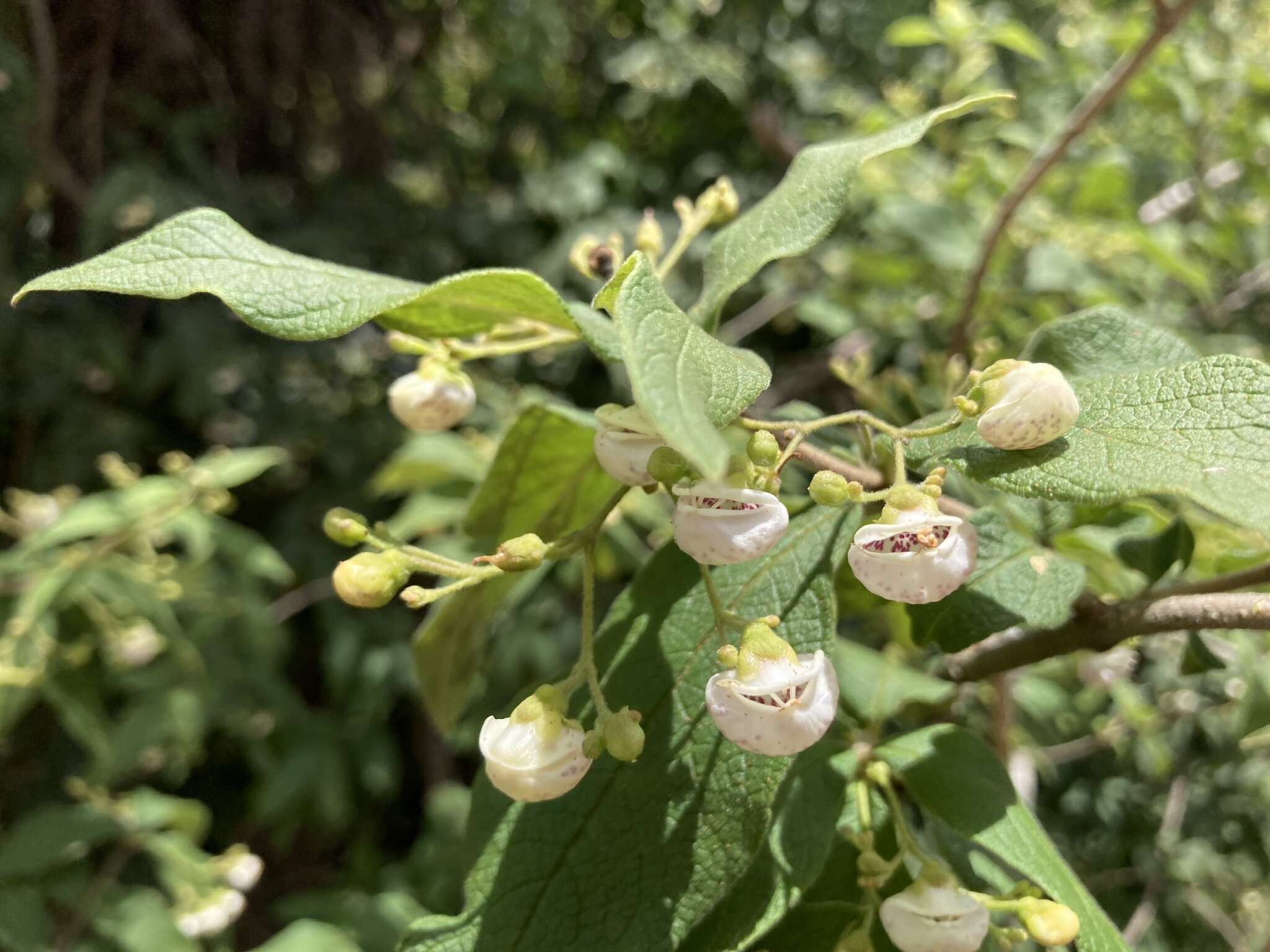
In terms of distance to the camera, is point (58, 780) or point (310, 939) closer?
point (310, 939)

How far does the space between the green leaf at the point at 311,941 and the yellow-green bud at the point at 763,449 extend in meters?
1.28

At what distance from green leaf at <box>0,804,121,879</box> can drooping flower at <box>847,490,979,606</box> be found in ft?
4.78

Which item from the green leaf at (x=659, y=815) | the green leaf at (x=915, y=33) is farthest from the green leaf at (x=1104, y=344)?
the green leaf at (x=915, y=33)

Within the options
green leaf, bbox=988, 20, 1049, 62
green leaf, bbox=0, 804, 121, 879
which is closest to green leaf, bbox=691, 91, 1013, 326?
green leaf, bbox=988, 20, 1049, 62

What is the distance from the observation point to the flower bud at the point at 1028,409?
0.40 m

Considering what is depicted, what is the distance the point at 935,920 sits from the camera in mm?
458

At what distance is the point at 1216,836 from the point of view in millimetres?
1630

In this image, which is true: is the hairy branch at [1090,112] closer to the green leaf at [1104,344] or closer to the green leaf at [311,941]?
the green leaf at [1104,344]

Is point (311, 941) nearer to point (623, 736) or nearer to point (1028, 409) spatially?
point (623, 736)

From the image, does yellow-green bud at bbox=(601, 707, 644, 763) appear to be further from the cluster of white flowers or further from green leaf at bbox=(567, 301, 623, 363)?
the cluster of white flowers

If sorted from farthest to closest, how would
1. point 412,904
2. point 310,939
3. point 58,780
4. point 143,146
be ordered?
1. point 143,146
2. point 58,780
3. point 412,904
4. point 310,939

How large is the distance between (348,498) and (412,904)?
0.96 meters

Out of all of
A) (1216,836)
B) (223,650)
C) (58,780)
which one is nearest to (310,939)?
(223,650)

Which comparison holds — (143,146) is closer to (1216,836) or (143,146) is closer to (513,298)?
(513,298)
